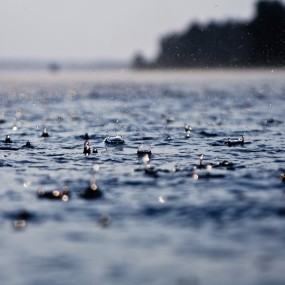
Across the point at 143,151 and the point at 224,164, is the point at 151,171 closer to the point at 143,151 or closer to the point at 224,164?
the point at 224,164

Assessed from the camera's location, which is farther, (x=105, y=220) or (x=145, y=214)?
(x=145, y=214)

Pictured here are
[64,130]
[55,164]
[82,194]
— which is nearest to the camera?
[82,194]

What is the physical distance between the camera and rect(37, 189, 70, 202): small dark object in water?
49.4 feet

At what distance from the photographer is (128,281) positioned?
9734 millimetres

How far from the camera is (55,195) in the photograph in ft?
50.1

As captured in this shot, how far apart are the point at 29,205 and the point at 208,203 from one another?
391 cm

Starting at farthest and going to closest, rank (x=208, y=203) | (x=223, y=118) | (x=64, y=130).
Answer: (x=223, y=118) < (x=64, y=130) < (x=208, y=203)

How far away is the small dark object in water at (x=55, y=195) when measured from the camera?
15.0m

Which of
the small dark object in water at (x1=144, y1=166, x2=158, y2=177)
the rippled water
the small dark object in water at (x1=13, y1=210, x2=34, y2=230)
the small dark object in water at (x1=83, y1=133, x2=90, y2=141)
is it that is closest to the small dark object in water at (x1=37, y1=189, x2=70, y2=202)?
the rippled water

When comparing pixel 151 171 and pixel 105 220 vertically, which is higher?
pixel 151 171

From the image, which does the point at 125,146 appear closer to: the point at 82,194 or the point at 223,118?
the point at 82,194

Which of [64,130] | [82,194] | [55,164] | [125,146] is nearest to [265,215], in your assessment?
[82,194]

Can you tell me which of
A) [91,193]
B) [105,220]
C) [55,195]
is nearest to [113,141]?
[91,193]

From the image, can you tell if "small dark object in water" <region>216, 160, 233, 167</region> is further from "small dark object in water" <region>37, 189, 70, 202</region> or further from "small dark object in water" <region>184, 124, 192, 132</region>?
"small dark object in water" <region>184, 124, 192, 132</region>
